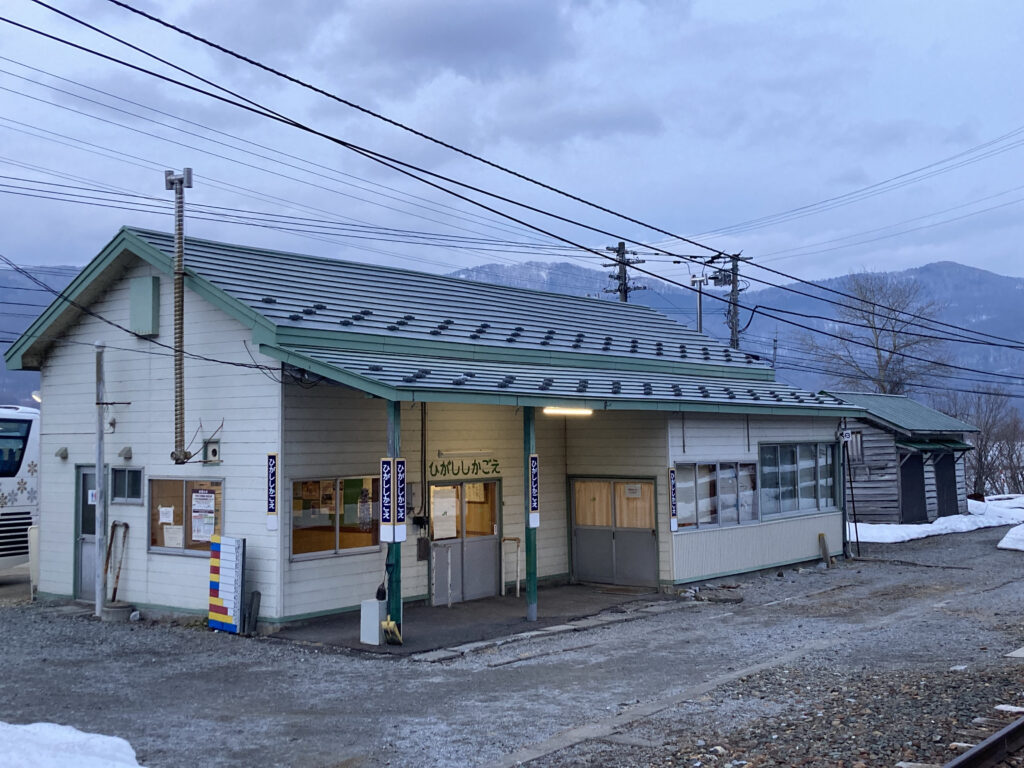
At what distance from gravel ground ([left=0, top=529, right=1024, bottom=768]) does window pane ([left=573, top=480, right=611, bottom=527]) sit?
9.61 ft

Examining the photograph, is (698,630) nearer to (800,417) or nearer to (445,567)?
(445,567)

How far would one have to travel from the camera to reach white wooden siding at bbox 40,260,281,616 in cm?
1485

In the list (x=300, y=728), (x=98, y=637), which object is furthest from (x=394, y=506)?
(x=98, y=637)

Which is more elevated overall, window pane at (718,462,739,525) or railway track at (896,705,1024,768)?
window pane at (718,462,739,525)

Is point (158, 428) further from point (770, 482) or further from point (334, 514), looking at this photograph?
point (770, 482)

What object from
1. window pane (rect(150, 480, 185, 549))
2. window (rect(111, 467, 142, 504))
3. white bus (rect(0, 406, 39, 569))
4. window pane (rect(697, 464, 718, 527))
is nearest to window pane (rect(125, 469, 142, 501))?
window (rect(111, 467, 142, 504))

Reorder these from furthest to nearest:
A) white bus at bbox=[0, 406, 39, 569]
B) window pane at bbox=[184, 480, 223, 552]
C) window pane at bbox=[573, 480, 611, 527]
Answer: white bus at bbox=[0, 406, 39, 569] < window pane at bbox=[573, 480, 611, 527] < window pane at bbox=[184, 480, 223, 552]

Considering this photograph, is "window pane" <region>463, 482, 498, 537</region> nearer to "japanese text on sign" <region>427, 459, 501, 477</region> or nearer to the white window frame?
"japanese text on sign" <region>427, 459, 501, 477</region>

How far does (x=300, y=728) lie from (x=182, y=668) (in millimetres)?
3534

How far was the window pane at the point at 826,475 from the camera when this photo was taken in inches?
935

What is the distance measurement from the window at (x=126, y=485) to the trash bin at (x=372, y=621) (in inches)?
204

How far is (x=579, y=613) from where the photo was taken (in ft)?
53.7

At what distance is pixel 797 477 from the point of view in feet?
74.7

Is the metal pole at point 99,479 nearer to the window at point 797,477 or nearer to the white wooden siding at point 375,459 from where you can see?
the white wooden siding at point 375,459
